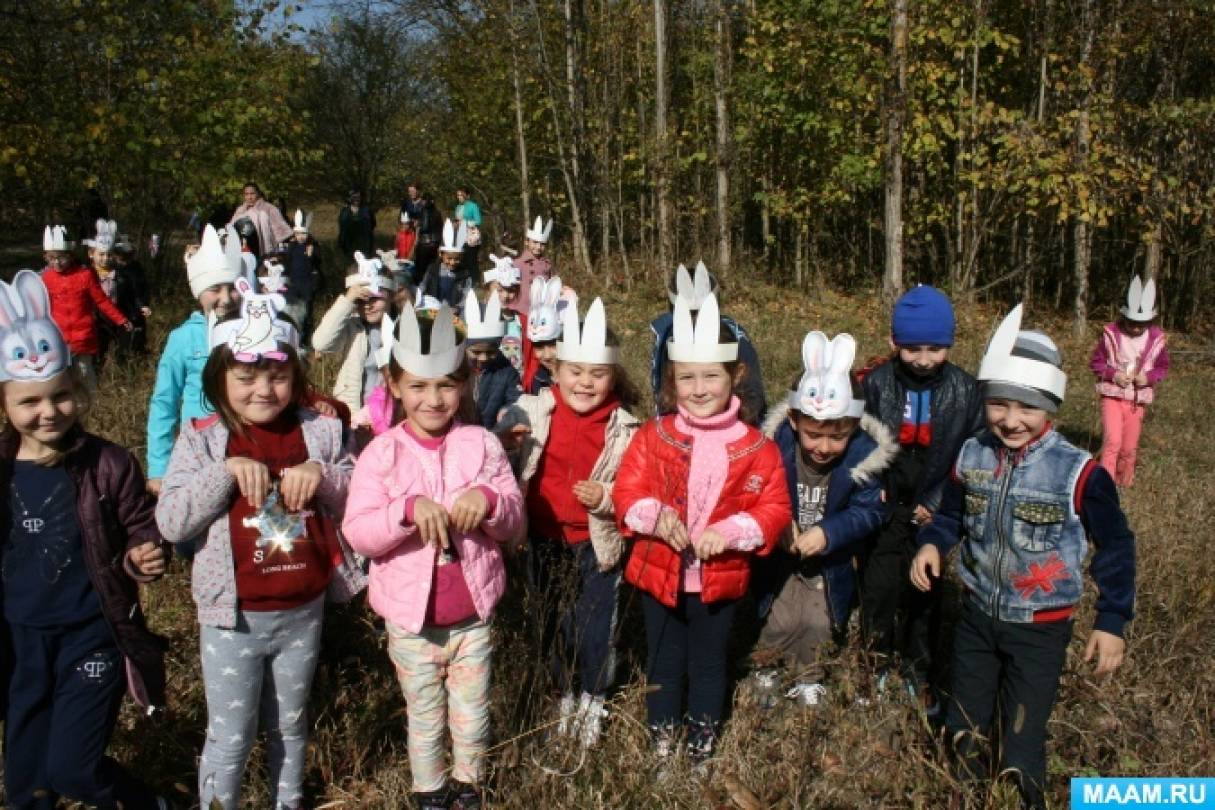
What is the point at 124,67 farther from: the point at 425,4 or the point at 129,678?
the point at 129,678

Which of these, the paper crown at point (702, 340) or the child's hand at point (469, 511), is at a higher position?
the paper crown at point (702, 340)

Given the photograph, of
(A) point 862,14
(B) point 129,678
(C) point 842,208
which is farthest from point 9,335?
(C) point 842,208

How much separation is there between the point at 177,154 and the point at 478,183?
10.0 meters

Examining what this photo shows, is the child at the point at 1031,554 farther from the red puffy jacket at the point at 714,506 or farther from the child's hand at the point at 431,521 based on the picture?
the child's hand at the point at 431,521

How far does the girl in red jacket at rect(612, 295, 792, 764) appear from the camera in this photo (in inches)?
124

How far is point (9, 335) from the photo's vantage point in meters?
2.61

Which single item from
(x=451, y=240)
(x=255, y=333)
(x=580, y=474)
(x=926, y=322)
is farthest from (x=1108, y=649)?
(x=451, y=240)

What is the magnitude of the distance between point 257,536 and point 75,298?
5.98m

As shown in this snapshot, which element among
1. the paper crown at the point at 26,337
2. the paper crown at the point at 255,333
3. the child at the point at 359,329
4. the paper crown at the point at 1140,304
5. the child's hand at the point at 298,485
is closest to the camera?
the paper crown at the point at 26,337

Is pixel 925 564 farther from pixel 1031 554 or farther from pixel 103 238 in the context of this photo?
pixel 103 238

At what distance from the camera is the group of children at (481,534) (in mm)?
2693

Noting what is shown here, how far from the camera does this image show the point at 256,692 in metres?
2.82

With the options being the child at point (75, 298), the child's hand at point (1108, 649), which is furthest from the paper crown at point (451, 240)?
the child's hand at point (1108, 649)

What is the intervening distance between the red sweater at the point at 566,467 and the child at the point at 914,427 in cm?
116
